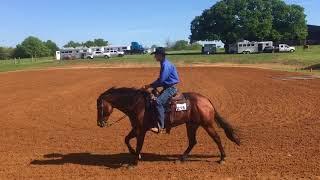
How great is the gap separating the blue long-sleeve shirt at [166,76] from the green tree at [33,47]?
149 meters

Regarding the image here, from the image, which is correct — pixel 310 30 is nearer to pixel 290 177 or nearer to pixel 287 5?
pixel 287 5

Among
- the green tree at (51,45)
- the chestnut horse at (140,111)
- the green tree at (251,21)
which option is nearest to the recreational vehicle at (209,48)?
the green tree at (251,21)

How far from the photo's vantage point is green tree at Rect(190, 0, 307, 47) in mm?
105250

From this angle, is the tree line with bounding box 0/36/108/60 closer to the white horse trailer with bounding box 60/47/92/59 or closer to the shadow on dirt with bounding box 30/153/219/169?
the white horse trailer with bounding box 60/47/92/59

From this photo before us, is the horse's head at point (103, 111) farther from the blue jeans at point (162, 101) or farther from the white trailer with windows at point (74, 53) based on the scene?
the white trailer with windows at point (74, 53)

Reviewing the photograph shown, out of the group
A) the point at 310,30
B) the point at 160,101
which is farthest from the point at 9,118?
the point at 310,30

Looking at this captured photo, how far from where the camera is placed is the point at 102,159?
39.6 feet

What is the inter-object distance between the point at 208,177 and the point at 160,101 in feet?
6.20

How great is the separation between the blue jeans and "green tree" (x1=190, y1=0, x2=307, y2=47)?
311ft

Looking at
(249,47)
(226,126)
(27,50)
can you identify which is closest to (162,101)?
(226,126)

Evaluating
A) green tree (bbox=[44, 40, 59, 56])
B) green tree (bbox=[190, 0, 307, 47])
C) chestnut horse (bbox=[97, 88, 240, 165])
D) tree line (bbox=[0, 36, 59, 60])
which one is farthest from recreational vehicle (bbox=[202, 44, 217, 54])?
green tree (bbox=[44, 40, 59, 56])

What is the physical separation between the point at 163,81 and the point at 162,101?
1.35ft

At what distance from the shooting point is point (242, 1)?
111125 millimetres

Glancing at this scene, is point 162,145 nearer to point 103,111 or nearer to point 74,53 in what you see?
point 103,111
